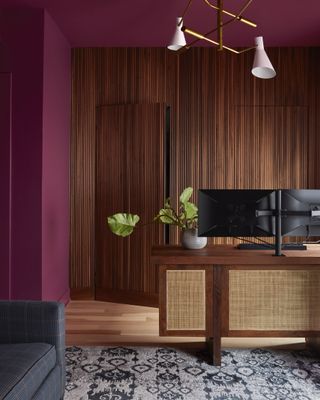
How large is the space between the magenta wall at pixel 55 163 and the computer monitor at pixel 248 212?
4.87 feet

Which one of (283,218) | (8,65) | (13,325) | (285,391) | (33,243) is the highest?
(8,65)

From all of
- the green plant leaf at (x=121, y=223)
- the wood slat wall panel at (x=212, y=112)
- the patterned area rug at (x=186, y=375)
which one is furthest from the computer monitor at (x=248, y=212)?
the wood slat wall panel at (x=212, y=112)

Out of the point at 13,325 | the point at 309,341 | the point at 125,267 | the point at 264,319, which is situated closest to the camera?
the point at 13,325

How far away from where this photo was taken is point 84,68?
168 inches

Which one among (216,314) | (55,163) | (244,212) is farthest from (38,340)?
(55,163)

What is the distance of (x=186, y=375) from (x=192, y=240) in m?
0.85

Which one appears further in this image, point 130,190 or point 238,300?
point 130,190

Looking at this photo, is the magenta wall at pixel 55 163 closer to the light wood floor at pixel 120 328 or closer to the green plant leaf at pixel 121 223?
the light wood floor at pixel 120 328

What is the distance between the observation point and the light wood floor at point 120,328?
3000mm

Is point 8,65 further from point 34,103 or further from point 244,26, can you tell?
point 244,26

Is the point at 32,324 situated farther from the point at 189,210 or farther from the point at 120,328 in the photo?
the point at 120,328

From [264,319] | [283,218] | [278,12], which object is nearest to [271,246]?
[283,218]

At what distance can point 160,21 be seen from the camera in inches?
145

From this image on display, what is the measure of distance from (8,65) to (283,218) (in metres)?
2.49
